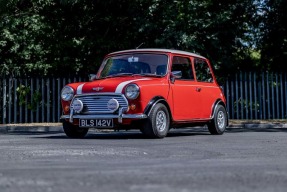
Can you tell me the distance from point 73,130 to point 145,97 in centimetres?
185

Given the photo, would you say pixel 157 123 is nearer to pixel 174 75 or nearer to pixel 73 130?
pixel 174 75

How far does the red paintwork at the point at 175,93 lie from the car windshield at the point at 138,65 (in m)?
0.16

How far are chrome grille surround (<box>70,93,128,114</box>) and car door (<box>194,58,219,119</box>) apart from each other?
2214 mm

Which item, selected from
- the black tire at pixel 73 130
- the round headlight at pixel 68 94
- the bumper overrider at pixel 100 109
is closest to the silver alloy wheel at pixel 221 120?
the bumper overrider at pixel 100 109

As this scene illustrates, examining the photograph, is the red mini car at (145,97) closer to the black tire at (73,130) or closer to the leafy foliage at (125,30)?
the black tire at (73,130)

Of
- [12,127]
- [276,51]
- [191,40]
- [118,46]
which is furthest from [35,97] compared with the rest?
[276,51]

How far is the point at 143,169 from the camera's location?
16.7ft

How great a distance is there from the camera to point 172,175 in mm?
4625

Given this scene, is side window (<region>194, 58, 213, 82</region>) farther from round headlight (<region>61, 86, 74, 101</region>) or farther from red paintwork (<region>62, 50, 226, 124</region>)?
round headlight (<region>61, 86, 74, 101</region>)

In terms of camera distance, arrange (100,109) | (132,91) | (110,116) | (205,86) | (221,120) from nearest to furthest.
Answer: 1. (132,91)
2. (110,116)
3. (100,109)
4. (205,86)
5. (221,120)

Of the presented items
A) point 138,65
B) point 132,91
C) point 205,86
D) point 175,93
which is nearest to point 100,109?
point 132,91

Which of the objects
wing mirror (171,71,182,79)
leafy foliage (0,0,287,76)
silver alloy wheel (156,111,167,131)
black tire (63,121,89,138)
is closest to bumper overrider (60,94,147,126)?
black tire (63,121,89,138)

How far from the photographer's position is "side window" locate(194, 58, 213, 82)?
38.8ft

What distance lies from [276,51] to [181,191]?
67.7ft
